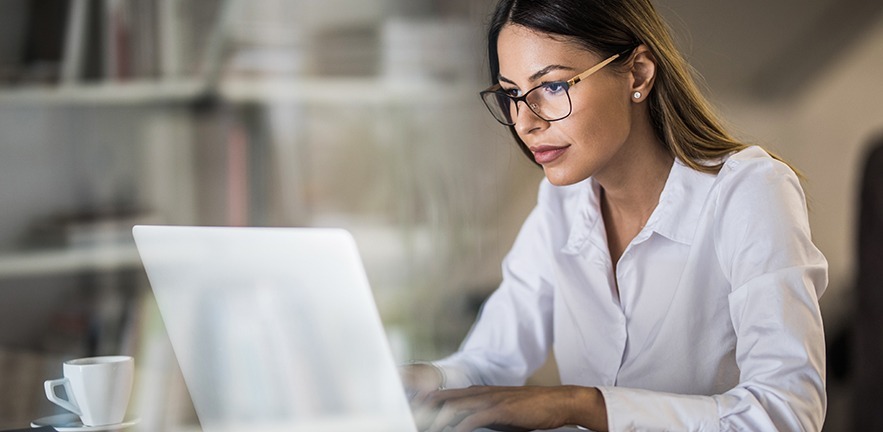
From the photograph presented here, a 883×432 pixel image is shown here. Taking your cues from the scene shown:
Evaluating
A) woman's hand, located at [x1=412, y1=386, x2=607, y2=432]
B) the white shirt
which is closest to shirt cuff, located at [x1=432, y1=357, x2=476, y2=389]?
the white shirt

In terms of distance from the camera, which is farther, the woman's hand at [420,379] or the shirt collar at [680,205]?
the shirt collar at [680,205]

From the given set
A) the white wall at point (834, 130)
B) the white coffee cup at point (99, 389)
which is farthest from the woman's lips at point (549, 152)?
the white wall at point (834, 130)

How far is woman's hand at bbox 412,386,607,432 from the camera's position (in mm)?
835

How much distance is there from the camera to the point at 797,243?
0.94 meters

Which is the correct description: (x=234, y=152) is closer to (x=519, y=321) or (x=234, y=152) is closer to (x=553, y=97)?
(x=519, y=321)

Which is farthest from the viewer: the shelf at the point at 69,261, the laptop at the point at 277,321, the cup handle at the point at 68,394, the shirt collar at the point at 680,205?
the shelf at the point at 69,261

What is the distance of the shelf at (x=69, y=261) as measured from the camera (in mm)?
1985

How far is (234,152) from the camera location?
2.13 meters

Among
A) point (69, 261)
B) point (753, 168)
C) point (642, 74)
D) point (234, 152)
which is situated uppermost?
point (642, 74)

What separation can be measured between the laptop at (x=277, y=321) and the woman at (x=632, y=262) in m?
0.09

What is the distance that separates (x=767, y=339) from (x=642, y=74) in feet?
1.10

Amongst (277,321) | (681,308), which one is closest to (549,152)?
(681,308)

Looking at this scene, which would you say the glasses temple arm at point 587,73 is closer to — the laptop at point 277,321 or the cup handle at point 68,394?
the laptop at point 277,321

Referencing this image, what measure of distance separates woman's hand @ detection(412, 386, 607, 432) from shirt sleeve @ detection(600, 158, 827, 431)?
3 cm
